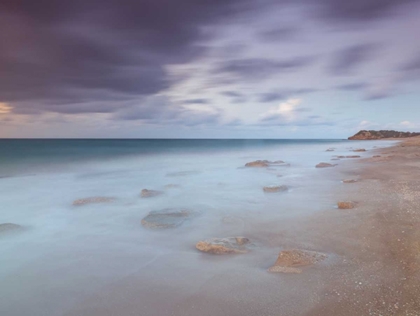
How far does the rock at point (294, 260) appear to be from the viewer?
543 cm

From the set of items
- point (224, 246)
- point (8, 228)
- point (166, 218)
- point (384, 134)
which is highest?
point (384, 134)

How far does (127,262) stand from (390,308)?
4644 mm

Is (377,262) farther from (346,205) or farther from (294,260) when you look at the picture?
(346,205)

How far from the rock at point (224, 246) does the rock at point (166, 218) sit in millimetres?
2104

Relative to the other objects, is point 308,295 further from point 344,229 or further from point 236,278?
point 344,229

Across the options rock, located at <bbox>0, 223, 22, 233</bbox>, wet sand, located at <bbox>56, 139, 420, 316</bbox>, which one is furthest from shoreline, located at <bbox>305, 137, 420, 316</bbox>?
rock, located at <bbox>0, 223, 22, 233</bbox>

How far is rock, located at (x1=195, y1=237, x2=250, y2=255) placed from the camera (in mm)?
6405

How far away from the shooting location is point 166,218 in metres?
9.22

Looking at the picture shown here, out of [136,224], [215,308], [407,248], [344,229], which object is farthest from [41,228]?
[407,248]

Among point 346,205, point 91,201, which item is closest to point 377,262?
point 346,205

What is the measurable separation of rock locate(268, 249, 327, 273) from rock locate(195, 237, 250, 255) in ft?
3.12

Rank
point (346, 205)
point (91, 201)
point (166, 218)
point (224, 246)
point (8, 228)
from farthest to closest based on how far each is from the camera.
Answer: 1. point (91, 201)
2. point (346, 205)
3. point (166, 218)
4. point (8, 228)
5. point (224, 246)

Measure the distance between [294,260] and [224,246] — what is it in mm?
1517

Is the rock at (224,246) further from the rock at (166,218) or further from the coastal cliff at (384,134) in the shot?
the coastal cliff at (384,134)
